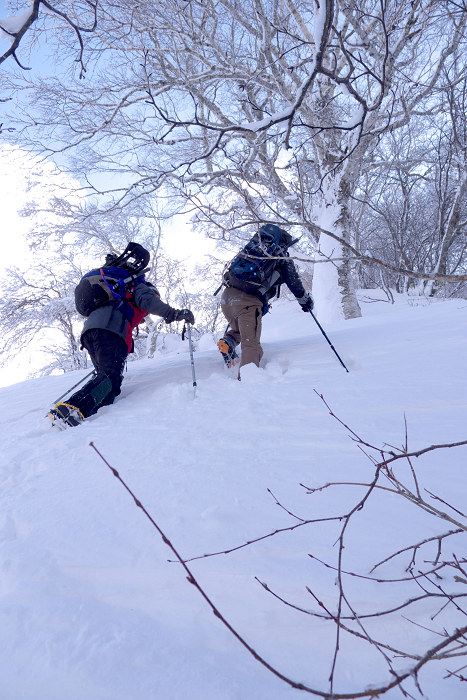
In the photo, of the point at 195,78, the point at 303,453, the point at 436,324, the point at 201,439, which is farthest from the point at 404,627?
the point at 195,78

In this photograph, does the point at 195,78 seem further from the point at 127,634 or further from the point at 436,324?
the point at 127,634

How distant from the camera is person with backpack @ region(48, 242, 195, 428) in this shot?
3.33 meters

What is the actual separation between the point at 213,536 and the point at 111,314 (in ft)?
8.20

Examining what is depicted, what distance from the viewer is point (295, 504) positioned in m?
1.56

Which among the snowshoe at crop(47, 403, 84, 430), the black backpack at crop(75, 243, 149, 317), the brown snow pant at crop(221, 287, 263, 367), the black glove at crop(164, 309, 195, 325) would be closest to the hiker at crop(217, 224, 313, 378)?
the brown snow pant at crop(221, 287, 263, 367)

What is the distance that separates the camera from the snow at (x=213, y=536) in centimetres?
94

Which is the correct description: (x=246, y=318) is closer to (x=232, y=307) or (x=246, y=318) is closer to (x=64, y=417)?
(x=232, y=307)

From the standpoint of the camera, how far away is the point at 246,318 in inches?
150

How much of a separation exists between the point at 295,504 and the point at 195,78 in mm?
7155

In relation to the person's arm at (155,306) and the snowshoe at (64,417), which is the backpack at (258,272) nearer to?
the person's arm at (155,306)

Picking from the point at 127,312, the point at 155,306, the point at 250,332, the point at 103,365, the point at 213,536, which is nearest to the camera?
the point at 213,536

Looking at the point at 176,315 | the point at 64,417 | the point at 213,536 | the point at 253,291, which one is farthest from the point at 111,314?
the point at 213,536

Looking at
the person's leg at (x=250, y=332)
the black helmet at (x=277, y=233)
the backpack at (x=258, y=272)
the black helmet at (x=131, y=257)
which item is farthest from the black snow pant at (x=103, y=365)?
the black helmet at (x=277, y=233)

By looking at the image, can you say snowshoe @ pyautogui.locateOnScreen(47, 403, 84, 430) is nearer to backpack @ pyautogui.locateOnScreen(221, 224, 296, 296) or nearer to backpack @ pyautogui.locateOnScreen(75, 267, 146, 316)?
backpack @ pyautogui.locateOnScreen(75, 267, 146, 316)
